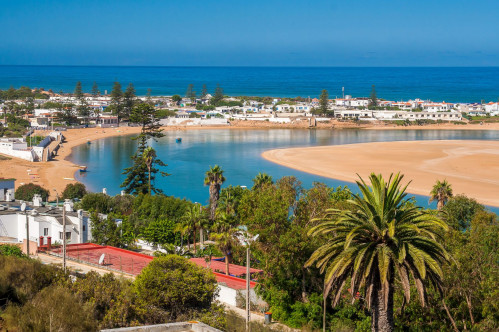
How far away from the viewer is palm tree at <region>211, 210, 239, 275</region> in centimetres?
2192

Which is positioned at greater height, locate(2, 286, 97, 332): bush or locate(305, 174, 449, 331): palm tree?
locate(305, 174, 449, 331): palm tree

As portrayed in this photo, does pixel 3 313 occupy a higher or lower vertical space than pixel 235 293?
higher

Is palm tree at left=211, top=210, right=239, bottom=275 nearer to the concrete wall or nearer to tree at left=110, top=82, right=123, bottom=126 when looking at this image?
the concrete wall

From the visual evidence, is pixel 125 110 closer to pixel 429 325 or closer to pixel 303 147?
pixel 303 147

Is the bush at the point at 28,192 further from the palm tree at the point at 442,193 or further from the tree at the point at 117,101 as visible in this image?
the tree at the point at 117,101

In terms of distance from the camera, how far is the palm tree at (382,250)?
1066 cm

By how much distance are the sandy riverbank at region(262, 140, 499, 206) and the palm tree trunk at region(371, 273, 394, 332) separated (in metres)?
34.1

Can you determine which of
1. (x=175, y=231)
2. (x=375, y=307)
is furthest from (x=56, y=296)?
(x=175, y=231)

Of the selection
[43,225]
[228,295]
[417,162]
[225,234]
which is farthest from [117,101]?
[228,295]

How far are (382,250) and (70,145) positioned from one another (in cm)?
Answer: 7663

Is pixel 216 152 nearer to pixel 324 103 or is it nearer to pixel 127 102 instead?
pixel 127 102

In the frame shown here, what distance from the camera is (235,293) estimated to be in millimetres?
18219

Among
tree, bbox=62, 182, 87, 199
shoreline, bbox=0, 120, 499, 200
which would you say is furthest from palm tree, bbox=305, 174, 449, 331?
shoreline, bbox=0, 120, 499, 200

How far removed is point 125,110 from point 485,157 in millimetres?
62493
